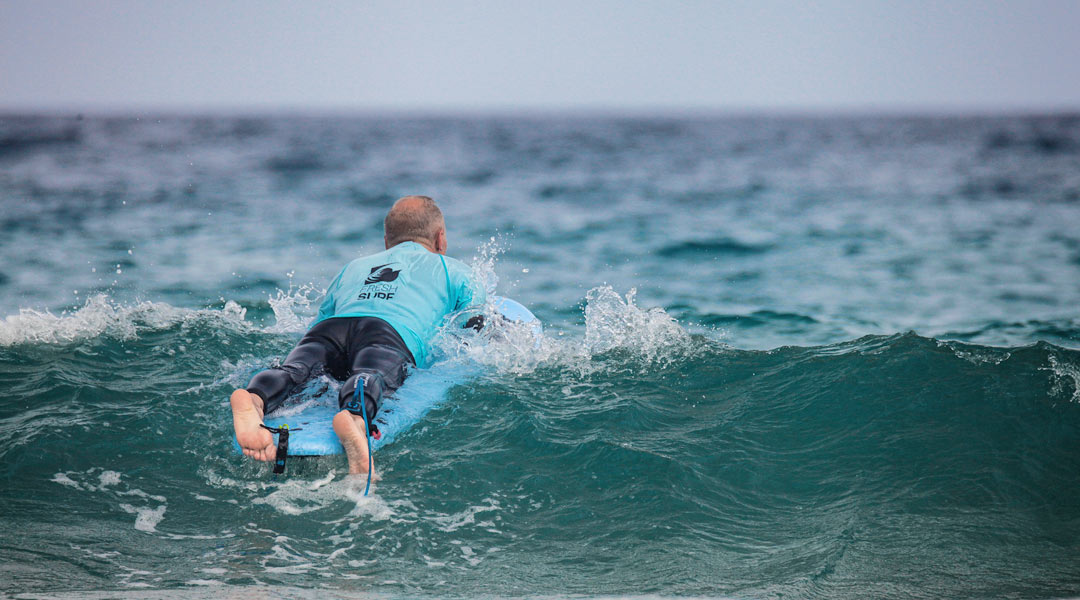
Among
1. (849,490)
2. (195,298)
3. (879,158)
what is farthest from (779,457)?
(879,158)

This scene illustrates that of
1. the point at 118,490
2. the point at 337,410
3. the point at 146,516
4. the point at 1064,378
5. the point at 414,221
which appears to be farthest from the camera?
the point at 414,221

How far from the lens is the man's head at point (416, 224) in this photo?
646 centimetres

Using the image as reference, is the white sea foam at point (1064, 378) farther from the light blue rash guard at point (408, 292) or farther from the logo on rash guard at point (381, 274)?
the logo on rash guard at point (381, 274)

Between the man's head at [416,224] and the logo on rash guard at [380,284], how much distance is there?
43 cm

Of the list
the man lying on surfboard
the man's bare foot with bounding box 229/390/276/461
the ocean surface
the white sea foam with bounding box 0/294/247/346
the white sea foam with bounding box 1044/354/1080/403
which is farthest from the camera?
the white sea foam with bounding box 0/294/247/346

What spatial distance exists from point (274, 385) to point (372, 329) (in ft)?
2.74

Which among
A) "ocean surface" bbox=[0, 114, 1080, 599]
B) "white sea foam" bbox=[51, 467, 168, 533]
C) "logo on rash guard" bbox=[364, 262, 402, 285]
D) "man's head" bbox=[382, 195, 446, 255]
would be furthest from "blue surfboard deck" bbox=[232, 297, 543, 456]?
"man's head" bbox=[382, 195, 446, 255]

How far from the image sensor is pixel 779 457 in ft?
17.6

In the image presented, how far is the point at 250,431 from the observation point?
4.55m

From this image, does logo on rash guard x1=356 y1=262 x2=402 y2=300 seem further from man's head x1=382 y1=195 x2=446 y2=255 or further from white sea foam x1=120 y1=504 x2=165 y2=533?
white sea foam x1=120 y1=504 x2=165 y2=533

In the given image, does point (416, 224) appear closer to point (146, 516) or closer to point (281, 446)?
point (281, 446)

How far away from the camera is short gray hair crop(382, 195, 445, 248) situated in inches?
254

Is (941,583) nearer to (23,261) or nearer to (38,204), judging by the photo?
(23,261)

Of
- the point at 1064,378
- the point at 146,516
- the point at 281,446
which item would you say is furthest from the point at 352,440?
the point at 1064,378
